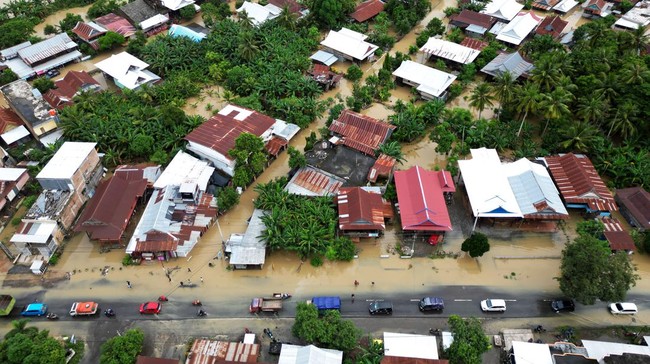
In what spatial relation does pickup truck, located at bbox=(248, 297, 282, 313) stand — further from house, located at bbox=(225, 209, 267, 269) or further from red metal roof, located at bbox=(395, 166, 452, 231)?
red metal roof, located at bbox=(395, 166, 452, 231)

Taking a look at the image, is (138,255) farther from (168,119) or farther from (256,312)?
(168,119)

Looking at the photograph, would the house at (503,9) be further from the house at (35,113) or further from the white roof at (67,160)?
the house at (35,113)

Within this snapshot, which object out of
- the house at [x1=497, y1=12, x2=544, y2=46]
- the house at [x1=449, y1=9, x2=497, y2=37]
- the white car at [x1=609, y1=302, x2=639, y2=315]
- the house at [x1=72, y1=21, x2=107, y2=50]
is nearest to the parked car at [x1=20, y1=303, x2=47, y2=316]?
the house at [x1=72, y1=21, x2=107, y2=50]

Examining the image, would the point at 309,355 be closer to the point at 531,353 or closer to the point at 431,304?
the point at 431,304

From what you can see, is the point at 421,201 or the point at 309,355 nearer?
the point at 309,355

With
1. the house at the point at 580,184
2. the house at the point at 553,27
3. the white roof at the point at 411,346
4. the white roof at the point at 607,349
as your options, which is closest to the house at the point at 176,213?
the white roof at the point at 411,346

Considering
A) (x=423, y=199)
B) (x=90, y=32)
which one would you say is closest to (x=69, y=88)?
(x=90, y=32)
